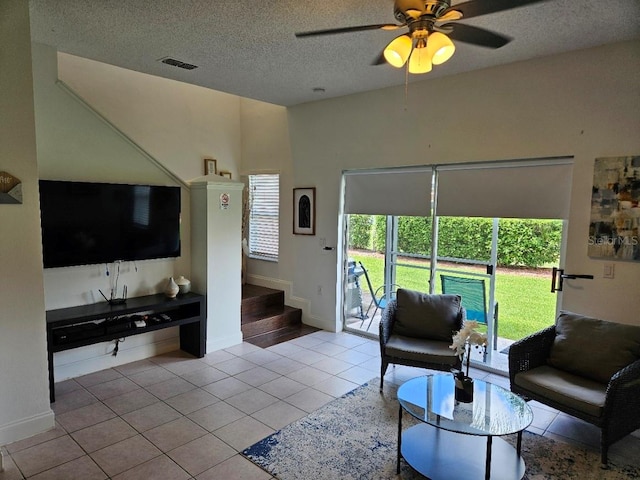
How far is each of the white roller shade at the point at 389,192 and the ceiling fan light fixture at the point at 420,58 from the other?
6.79ft

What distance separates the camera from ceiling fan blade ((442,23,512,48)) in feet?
7.36

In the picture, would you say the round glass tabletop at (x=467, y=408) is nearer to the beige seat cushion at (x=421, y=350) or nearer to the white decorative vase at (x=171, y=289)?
Result: the beige seat cushion at (x=421, y=350)

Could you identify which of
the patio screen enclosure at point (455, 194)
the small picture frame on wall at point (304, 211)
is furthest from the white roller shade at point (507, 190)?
the small picture frame on wall at point (304, 211)

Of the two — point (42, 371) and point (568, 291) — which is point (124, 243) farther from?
point (568, 291)

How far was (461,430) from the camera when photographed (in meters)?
2.30

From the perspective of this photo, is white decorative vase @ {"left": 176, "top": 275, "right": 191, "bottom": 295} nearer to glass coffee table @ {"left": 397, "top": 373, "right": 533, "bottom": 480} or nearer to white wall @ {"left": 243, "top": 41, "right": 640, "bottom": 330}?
white wall @ {"left": 243, "top": 41, "right": 640, "bottom": 330}

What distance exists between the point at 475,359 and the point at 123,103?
4942mm

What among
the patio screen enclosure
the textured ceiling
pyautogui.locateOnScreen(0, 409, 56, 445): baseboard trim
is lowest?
pyautogui.locateOnScreen(0, 409, 56, 445): baseboard trim

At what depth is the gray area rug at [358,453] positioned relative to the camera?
8.44 feet

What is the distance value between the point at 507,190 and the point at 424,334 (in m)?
1.57

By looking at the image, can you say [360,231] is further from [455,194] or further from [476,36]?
[476,36]

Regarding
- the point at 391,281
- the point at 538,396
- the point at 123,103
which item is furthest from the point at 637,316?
the point at 123,103

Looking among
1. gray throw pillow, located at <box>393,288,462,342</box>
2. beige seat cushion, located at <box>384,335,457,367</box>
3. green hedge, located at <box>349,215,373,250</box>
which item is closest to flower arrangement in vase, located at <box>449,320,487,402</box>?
beige seat cushion, located at <box>384,335,457,367</box>

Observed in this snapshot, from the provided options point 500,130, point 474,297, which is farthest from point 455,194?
point 474,297
